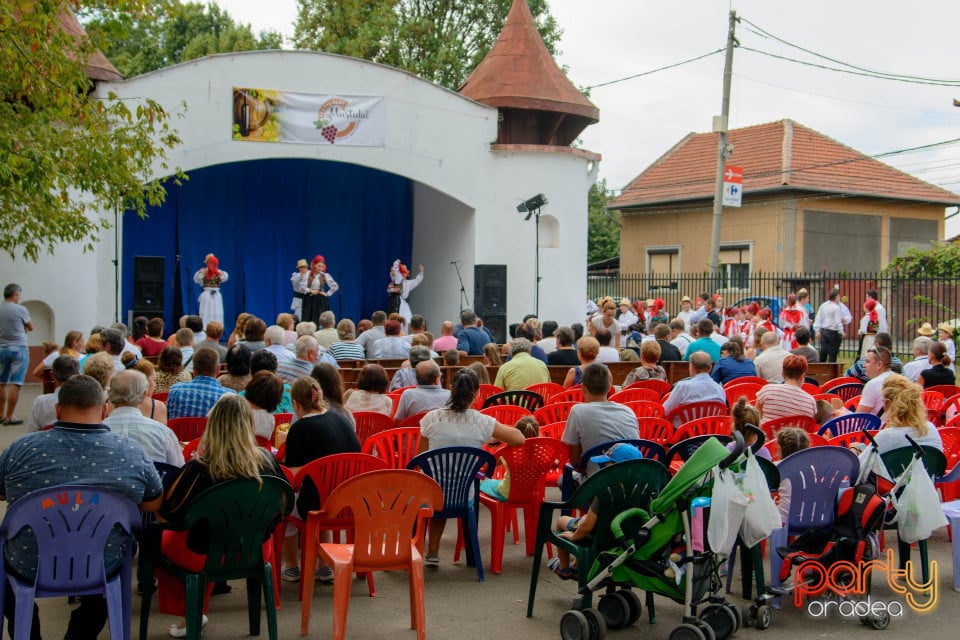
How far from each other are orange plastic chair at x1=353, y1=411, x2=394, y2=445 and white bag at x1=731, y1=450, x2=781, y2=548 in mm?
2738

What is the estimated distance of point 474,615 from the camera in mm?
4852

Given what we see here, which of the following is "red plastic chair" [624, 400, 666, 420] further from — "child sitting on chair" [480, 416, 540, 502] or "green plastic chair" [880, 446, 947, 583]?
"green plastic chair" [880, 446, 947, 583]

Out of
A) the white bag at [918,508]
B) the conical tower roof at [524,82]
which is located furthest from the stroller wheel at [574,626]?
the conical tower roof at [524,82]

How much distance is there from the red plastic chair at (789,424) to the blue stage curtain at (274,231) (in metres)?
15.0

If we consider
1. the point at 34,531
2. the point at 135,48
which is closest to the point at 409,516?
the point at 34,531

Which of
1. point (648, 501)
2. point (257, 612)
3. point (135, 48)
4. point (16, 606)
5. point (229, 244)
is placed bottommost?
point (257, 612)

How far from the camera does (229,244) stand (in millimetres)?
20156

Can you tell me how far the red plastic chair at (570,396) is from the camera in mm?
7535

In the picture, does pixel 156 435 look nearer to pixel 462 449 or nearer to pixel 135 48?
pixel 462 449

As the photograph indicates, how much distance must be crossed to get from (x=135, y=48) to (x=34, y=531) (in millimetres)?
39063

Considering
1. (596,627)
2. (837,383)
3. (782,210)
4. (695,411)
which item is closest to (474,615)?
(596,627)

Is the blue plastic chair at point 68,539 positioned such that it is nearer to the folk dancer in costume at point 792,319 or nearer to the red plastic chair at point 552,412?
the red plastic chair at point 552,412

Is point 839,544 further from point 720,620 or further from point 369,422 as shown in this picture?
point 369,422

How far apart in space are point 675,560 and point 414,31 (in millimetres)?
28879
